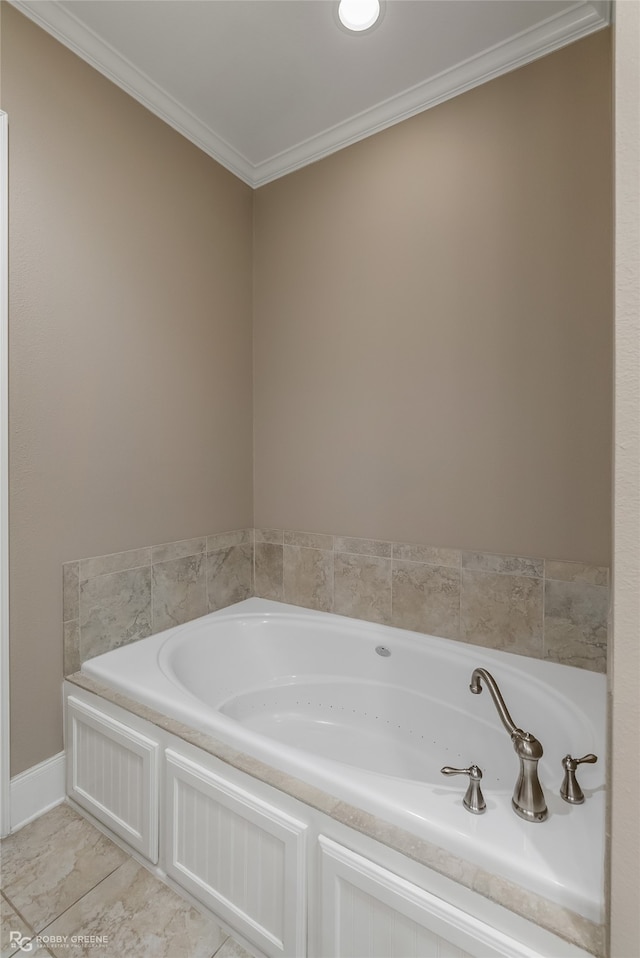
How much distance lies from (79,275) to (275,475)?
4.10 feet

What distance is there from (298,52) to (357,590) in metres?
2.22

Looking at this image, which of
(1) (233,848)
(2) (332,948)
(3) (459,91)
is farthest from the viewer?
(3) (459,91)

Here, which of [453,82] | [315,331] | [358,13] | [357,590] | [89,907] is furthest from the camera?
[315,331]

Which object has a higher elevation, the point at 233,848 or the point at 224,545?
the point at 224,545

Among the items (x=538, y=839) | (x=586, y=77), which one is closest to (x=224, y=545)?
(x=538, y=839)

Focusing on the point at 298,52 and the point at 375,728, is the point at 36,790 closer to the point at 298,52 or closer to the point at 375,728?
the point at 375,728

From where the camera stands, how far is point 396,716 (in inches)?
75.6

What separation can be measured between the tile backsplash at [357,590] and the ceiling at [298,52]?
75.2 inches

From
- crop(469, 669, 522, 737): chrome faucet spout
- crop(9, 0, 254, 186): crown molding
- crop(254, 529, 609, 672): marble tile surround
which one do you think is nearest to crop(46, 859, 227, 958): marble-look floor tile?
crop(469, 669, 522, 737): chrome faucet spout

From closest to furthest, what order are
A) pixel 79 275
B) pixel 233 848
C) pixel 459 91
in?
pixel 233 848 → pixel 79 275 → pixel 459 91

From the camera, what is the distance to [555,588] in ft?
5.73

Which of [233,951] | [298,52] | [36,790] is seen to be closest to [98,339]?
[298,52]

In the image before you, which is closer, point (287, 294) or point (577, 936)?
point (577, 936)

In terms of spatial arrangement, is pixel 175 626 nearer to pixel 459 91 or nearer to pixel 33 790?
pixel 33 790
